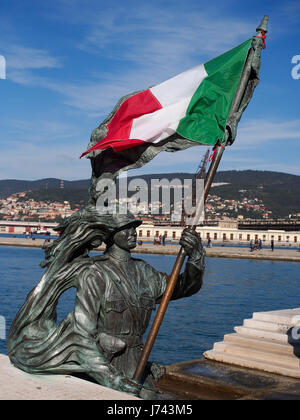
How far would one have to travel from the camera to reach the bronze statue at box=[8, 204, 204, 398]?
4695 mm

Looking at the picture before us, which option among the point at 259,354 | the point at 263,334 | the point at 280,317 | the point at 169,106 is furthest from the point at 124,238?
the point at 280,317

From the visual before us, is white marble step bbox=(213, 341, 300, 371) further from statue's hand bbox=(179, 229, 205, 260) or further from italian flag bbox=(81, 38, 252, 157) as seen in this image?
italian flag bbox=(81, 38, 252, 157)

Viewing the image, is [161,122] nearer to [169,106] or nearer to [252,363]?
[169,106]

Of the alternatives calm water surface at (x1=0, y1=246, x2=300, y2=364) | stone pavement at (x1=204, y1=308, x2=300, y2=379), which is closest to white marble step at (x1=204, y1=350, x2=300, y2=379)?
stone pavement at (x1=204, y1=308, x2=300, y2=379)

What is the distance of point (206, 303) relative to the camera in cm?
2027

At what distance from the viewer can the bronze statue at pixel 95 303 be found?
4695mm

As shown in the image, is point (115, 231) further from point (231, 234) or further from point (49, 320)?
point (231, 234)

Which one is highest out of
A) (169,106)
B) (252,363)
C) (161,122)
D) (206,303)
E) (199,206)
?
(169,106)

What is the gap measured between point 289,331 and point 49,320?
17.8 feet

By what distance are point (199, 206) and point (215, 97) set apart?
1.10 m

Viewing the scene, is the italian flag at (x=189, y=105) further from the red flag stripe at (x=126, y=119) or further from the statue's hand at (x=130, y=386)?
the statue's hand at (x=130, y=386)
